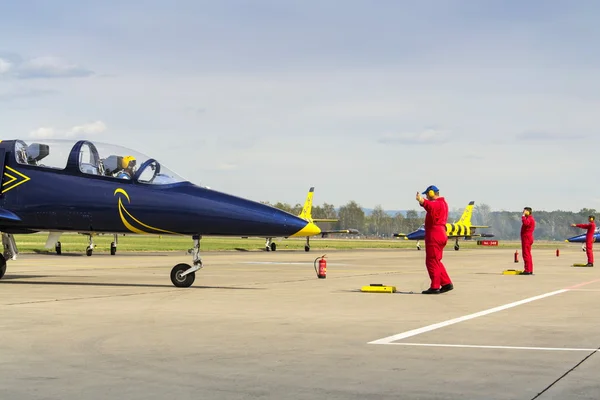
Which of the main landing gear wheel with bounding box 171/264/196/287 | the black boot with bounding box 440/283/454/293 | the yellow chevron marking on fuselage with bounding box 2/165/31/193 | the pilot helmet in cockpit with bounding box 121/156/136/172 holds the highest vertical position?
the pilot helmet in cockpit with bounding box 121/156/136/172

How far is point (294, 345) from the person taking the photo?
9266 mm

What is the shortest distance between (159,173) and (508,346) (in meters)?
9.82

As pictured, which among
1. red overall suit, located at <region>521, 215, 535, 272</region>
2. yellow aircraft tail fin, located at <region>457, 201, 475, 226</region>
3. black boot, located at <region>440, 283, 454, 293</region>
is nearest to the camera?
black boot, located at <region>440, 283, 454, 293</region>

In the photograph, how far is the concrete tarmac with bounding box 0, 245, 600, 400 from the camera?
6785 millimetres

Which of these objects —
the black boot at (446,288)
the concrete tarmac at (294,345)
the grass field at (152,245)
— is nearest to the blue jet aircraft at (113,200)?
the concrete tarmac at (294,345)

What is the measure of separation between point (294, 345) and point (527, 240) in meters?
19.3

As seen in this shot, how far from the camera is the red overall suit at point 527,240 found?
2677 centimetres

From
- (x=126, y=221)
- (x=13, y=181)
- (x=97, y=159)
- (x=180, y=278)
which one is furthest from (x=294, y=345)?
(x=13, y=181)

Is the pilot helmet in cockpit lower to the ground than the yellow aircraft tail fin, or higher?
lower

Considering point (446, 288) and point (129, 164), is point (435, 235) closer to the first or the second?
point (446, 288)

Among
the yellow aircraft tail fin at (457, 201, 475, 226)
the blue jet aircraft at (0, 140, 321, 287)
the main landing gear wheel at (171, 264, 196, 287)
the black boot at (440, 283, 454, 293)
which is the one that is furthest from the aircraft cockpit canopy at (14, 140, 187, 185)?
the yellow aircraft tail fin at (457, 201, 475, 226)

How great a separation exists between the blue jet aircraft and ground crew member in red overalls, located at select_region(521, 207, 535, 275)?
1145 cm

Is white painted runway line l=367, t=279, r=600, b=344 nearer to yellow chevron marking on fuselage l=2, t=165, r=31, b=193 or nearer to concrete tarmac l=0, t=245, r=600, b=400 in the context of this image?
concrete tarmac l=0, t=245, r=600, b=400

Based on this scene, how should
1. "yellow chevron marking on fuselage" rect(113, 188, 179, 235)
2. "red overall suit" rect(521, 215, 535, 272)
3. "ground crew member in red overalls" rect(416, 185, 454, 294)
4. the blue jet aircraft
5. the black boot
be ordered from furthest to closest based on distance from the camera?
"red overall suit" rect(521, 215, 535, 272) → the black boot → "yellow chevron marking on fuselage" rect(113, 188, 179, 235) → "ground crew member in red overalls" rect(416, 185, 454, 294) → the blue jet aircraft
